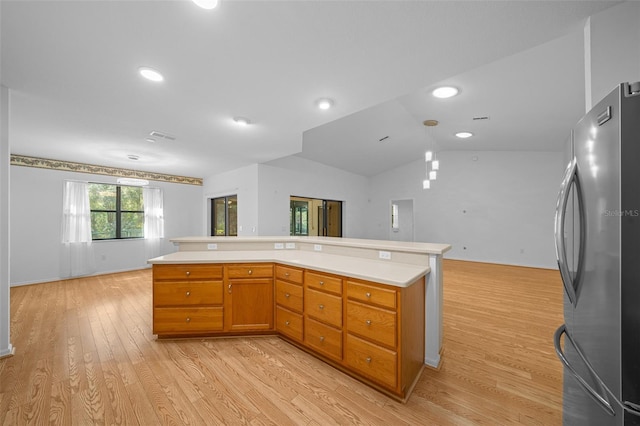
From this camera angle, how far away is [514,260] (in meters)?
A: 6.70

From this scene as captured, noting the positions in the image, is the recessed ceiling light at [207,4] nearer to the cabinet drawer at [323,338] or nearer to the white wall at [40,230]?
the cabinet drawer at [323,338]

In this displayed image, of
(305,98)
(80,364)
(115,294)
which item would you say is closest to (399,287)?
(305,98)

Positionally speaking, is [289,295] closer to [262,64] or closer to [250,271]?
[250,271]

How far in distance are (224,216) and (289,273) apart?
16.3 feet

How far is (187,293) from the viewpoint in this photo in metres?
2.66

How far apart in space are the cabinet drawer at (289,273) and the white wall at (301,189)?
3079mm

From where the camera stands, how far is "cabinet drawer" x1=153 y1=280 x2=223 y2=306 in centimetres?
264

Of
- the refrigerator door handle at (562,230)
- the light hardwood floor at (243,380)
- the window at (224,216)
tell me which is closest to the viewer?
the refrigerator door handle at (562,230)

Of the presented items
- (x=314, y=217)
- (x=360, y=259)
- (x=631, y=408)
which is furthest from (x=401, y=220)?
(x=631, y=408)

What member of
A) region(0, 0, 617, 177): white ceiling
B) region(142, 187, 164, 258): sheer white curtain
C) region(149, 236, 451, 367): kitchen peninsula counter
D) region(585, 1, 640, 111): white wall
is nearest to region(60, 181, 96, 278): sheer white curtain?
region(142, 187, 164, 258): sheer white curtain

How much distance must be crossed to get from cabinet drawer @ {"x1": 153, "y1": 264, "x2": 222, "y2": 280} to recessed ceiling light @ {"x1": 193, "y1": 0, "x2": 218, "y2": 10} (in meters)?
2.19

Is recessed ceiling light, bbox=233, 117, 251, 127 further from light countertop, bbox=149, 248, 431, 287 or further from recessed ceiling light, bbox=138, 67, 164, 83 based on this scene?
light countertop, bbox=149, 248, 431, 287

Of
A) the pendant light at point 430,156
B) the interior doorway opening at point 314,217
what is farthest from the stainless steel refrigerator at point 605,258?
the interior doorway opening at point 314,217

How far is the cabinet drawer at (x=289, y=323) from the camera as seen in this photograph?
2.46 meters
